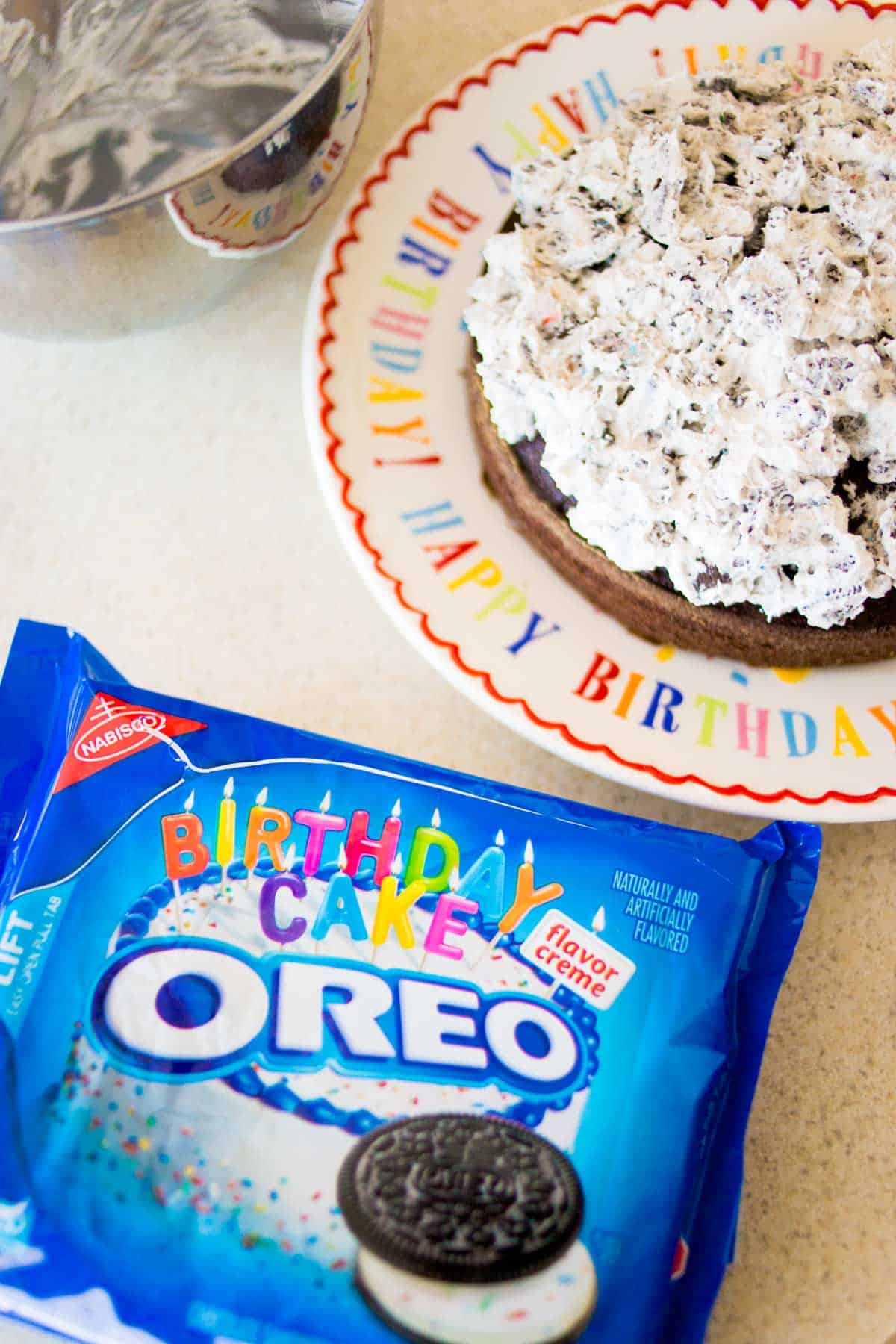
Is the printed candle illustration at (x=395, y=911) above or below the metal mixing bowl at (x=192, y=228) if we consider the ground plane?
below

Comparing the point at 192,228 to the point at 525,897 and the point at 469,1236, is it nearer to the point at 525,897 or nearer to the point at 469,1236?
the point at 525,897

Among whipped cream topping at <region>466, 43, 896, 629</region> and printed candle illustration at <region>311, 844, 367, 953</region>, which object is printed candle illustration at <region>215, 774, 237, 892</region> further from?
whipped cream topping at <region>466, 43, 896, 629</region>

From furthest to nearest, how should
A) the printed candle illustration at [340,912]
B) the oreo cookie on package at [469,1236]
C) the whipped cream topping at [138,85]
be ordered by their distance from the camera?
the whipped cream topping at [138,85]
the printed candle illustration at [340,912]
the oreo cookie on package at [469,1236]

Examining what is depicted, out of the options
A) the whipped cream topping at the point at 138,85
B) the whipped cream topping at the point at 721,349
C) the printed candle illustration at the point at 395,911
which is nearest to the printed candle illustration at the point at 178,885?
the printed candle illustration at the point at 395,911

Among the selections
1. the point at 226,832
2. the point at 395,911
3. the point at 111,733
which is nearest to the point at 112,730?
the point at 111,733

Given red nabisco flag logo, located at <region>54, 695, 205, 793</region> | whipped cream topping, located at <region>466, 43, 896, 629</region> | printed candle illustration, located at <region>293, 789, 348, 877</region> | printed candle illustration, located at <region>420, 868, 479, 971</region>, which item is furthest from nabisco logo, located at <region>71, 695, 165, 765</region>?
whipped cream topping, located at <region>466, 43, 896, 629</region>

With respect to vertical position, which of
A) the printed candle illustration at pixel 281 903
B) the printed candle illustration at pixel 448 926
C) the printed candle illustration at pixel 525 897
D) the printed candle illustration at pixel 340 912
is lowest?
the printed candle illustration at pixel 525 897

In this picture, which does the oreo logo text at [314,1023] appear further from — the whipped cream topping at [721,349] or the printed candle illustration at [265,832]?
the whipped cream topping at [721,349]

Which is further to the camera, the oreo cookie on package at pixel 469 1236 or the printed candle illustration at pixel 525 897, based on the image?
the printed candle illustration at pixel 525 897
